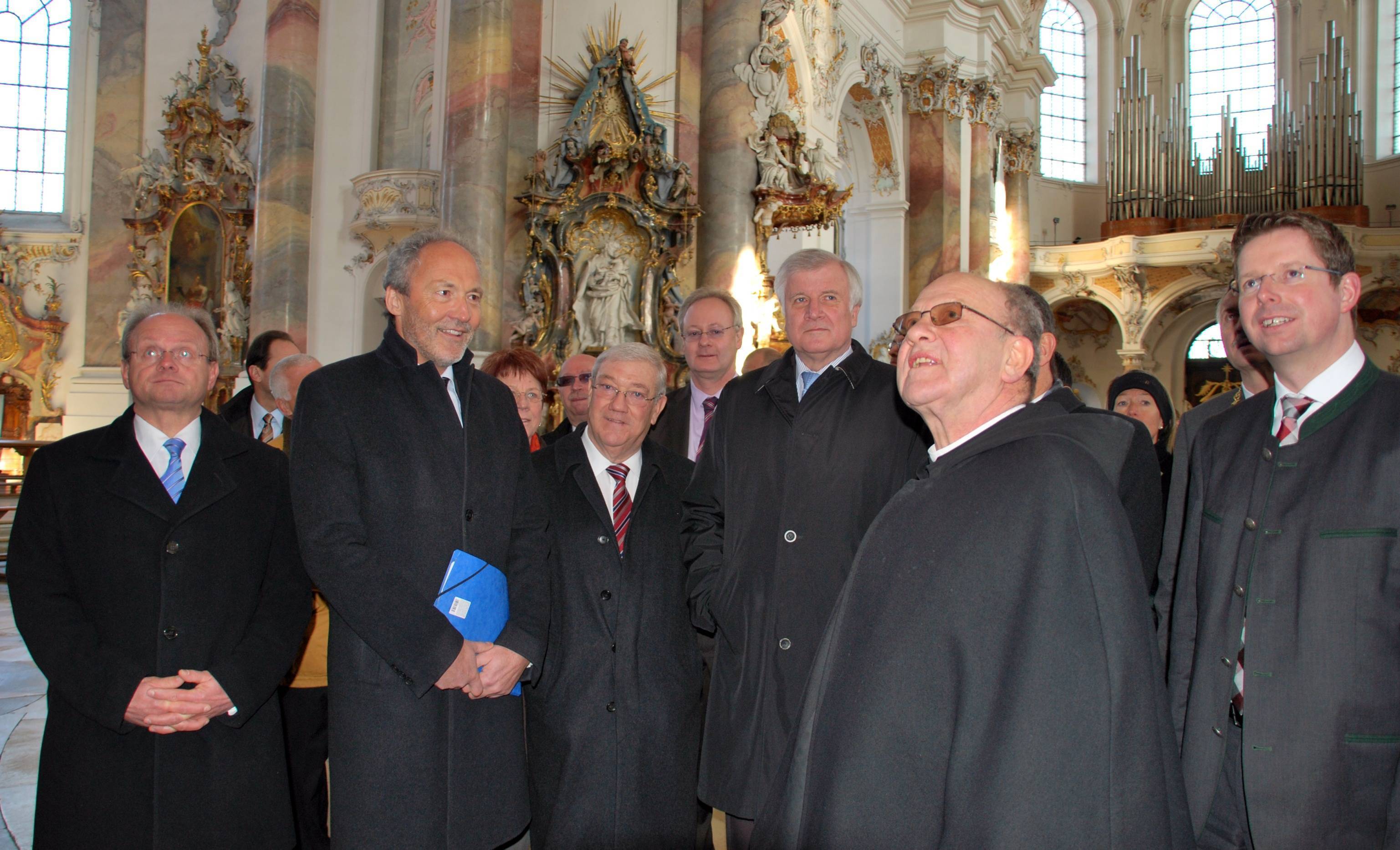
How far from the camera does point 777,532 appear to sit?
2775 mm

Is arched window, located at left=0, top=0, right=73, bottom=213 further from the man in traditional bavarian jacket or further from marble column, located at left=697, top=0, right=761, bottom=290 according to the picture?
the man in traditional bavarian jacket

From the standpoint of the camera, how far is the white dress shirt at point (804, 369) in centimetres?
292

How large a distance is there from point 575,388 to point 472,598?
197 cm

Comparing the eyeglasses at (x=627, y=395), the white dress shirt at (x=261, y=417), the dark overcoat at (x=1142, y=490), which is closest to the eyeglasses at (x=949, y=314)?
the dark overcoat at (x=1142, y=490)

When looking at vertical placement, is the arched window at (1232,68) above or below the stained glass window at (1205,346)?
above

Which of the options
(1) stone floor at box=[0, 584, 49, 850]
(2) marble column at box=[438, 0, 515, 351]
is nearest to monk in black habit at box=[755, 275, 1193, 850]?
(1) stone floor at box=[0, 584, 49, 850]

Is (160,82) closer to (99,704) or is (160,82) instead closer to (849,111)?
(849,111)

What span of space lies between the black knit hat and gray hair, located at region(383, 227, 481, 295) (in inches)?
A: 116

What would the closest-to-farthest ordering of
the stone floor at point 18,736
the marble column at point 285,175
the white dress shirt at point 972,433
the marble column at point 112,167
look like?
1. the white dress shirt at point 972,433
2. the stone floor at point 18,736
3. the marble column at point 285,175
4. the marble column at point 112,167

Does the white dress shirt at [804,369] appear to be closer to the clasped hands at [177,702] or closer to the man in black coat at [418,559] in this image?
the man in black coat at [418,559]

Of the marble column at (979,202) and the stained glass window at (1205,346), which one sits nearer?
the marble column at (979,202)

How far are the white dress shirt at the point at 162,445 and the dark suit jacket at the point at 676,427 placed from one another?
6.14 ft

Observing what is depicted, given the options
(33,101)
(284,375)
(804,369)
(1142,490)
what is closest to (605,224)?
(284,375)

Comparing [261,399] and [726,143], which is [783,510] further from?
[726,143]
